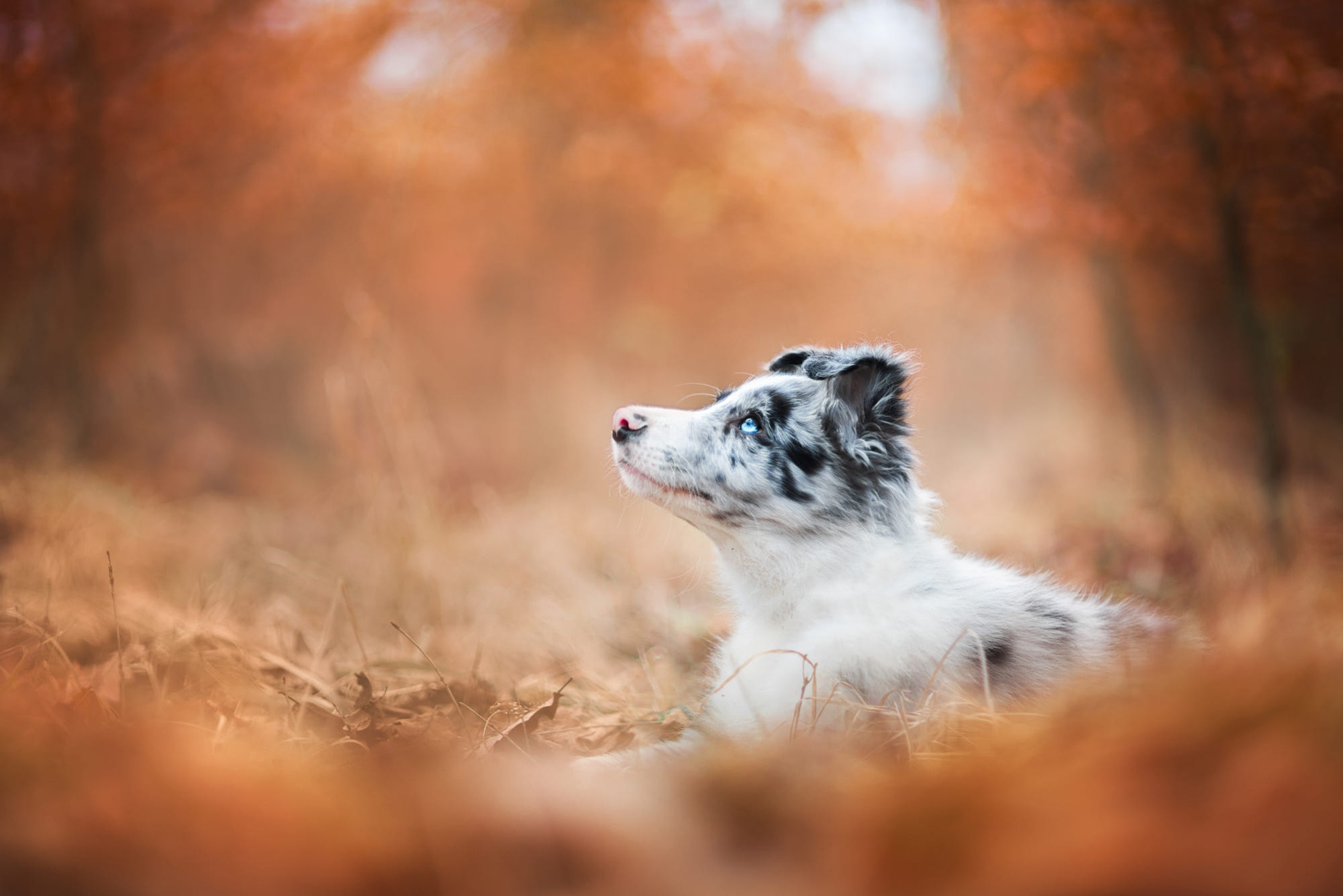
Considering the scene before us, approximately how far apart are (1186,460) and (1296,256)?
6.21 feet

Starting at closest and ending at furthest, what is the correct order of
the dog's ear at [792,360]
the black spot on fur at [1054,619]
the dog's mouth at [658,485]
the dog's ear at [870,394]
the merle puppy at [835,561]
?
1. the merle puppy at [835,561]
2. the black spot on fur at [1054,619]
3. the dog's mouth at [658,485]
4. the dog's ear at [870,394]
5. the dog's ear at [792,360]

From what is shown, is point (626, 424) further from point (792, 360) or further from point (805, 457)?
point (792, 360)

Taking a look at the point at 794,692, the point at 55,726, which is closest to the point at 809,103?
the point at 794,692

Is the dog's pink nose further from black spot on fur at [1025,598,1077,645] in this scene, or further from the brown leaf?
black spot on fur at [1025,598,1077,645]

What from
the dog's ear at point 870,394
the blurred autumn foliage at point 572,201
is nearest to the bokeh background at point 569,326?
the blurred autumn foliage at point 572,201

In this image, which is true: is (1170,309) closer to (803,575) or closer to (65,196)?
(803,575)

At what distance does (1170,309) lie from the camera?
8.44 metres

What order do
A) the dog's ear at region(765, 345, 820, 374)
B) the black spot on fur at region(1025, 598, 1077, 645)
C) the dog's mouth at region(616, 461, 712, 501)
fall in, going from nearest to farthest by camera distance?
the black spot on fur at region(1025, 598, 1077, 645) → the dog's mouth at region(616, 461, 712, 501) → the dog's ear at region(765, 345, 820, 374)

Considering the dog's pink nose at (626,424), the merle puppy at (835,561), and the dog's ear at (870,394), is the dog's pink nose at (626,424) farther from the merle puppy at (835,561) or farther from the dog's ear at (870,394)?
the dog's ear at (870,394)

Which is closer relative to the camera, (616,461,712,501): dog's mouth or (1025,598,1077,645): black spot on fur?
(1025,598,1077,645): black spot on fur

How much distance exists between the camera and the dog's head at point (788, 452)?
278 centimetres

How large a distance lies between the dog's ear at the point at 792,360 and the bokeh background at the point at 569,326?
1.17 ft

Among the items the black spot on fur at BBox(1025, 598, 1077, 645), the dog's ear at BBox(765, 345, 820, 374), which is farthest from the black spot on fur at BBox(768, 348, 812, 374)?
the black spot on fur at BBox(1025, 598, 1077, 645)

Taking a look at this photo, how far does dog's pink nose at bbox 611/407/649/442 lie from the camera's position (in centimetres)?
282
